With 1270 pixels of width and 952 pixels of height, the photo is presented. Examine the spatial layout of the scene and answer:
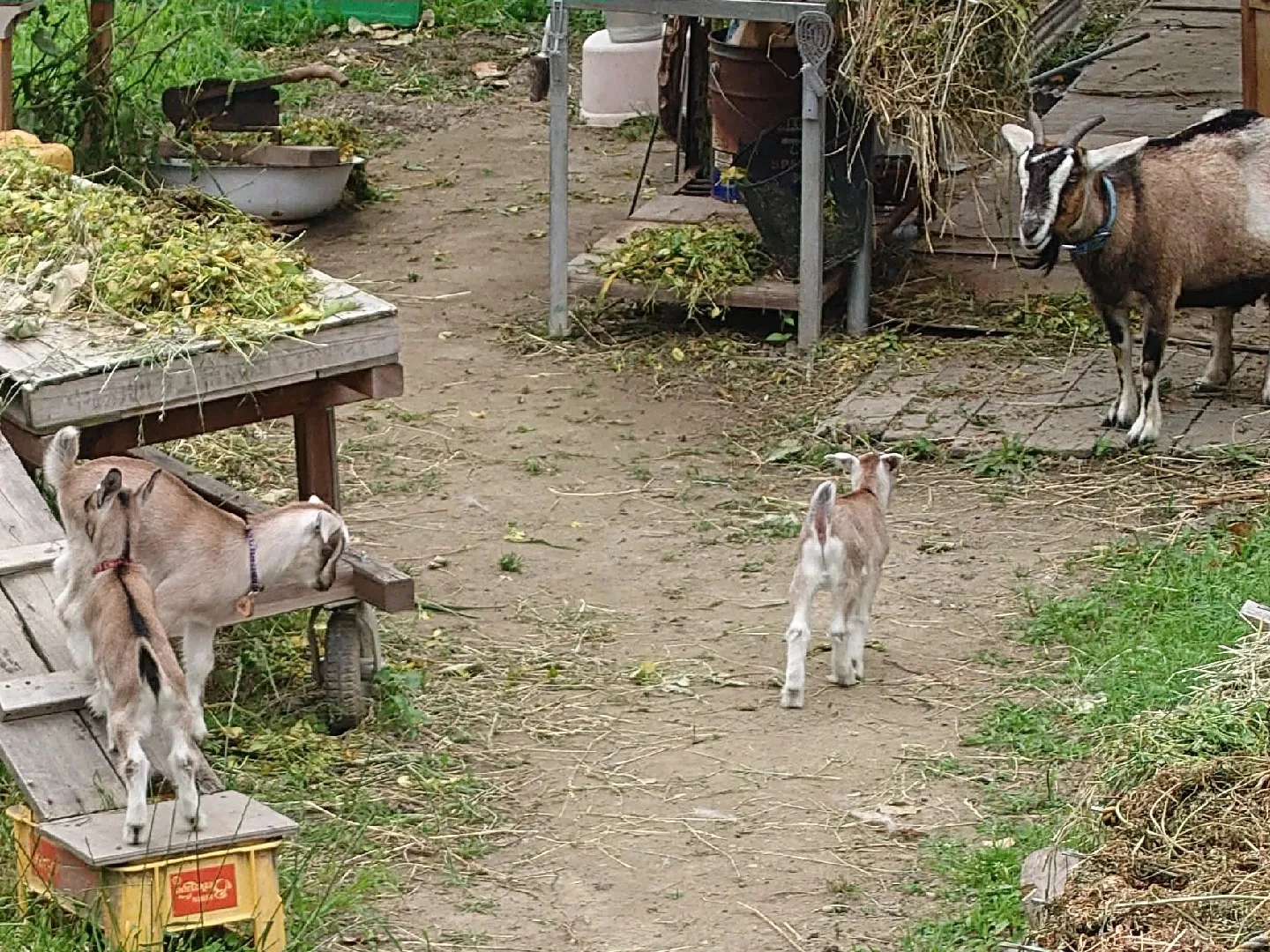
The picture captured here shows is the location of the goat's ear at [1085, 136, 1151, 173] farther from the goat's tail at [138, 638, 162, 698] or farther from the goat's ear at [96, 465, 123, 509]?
the goat's tail at [138, 638, 162, 698]

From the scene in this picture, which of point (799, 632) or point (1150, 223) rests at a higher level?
point (1150, 223)

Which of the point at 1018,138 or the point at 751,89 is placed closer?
the point at 1018,138

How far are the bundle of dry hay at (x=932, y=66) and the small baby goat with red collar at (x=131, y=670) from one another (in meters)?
5.11

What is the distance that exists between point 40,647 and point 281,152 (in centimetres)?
680

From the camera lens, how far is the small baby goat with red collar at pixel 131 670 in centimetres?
447

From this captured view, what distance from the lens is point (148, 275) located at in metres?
6.10

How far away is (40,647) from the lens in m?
5.30

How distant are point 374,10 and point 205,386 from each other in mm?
11624

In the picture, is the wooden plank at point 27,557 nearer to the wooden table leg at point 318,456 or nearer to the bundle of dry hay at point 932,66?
the wooden table leg at point 318,456

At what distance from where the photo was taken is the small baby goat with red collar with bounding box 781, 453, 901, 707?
20.2 feet

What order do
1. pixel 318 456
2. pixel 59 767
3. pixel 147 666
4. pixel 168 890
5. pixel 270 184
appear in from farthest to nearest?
pixel 270 184 → pixel 318 456 → pixel 59 767 → pixel 147 666 → pixel 168 890

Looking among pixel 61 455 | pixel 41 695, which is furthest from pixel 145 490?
pixel 41 695

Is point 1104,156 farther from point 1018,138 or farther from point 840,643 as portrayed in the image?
point 840,643

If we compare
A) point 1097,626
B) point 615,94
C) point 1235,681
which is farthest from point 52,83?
point 1235,681
